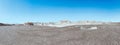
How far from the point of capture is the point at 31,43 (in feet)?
18.4

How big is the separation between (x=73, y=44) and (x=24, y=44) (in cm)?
181

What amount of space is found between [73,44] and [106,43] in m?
1.14

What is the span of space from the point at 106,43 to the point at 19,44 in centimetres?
313

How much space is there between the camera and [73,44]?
5.15m

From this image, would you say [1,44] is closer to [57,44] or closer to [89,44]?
[57,44]

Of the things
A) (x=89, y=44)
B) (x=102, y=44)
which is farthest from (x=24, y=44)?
(x=102, y=44)

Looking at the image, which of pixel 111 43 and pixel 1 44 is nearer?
pixel 111 43

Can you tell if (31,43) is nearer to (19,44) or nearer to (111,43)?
(19,44)

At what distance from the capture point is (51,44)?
17.4ft

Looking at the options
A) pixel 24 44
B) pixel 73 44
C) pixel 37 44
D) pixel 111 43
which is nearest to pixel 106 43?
pixel 111 43

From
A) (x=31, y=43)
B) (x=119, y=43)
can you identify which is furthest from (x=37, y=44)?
(x=119, y=43)

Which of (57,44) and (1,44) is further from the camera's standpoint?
(1,44)

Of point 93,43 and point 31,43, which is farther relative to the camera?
point 31,43

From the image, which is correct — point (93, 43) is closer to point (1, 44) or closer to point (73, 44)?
point (73, 44)
